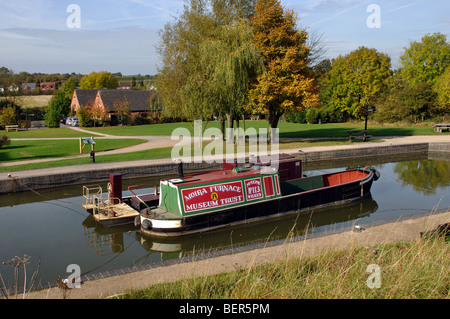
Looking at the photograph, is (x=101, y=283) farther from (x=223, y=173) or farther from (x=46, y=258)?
(x=223, y=173)

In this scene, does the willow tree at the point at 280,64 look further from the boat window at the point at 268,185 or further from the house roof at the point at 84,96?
the house roof at the point at 84,96

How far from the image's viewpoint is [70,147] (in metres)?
28.8

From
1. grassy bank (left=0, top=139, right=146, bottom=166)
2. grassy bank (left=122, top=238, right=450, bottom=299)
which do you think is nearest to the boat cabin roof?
grassy bank (left=122, top=238, right=450, bottom=299)

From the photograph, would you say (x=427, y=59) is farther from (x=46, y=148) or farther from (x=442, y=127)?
(x=46, y=148)

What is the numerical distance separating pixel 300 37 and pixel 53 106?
4323 cm

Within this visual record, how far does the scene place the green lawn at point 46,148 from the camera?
81.8ft

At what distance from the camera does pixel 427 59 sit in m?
46.8

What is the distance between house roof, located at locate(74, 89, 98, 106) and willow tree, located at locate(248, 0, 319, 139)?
137ft

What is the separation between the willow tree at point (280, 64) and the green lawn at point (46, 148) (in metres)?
12.0
